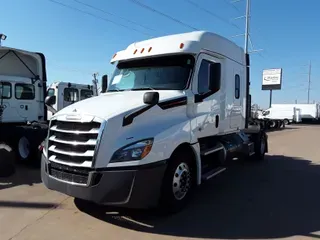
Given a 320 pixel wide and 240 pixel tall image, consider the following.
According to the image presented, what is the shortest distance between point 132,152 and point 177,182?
111cm

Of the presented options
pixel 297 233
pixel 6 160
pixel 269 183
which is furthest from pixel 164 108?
pixel 6 160

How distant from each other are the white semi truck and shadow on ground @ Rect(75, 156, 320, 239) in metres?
0.38

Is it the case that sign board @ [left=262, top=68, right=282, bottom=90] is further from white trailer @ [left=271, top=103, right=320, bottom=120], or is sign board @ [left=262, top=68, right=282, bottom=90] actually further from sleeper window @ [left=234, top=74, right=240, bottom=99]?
sleeper window @ [left=234, top=74, right=240, bottom=99]

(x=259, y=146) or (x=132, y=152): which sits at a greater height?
(x=132, y=152)

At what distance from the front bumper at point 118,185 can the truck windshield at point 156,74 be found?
5.52ft

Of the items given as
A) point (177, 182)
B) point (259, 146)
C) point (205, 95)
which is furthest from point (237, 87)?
point (177, 182)

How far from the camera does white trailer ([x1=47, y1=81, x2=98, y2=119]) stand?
16266 mm

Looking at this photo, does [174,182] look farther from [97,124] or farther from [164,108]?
[97,124]

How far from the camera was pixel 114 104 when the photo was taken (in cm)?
507

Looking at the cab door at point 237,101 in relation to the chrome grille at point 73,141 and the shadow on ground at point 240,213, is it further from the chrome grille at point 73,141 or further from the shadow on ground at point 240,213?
the chrome grille at point 73,141

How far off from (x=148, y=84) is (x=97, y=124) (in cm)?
173

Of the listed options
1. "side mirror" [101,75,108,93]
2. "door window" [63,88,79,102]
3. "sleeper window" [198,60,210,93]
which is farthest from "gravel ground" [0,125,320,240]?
"door window" [63,88,79,102]

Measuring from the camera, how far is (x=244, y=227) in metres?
4.78

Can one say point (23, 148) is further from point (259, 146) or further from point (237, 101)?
point (259, 146)
